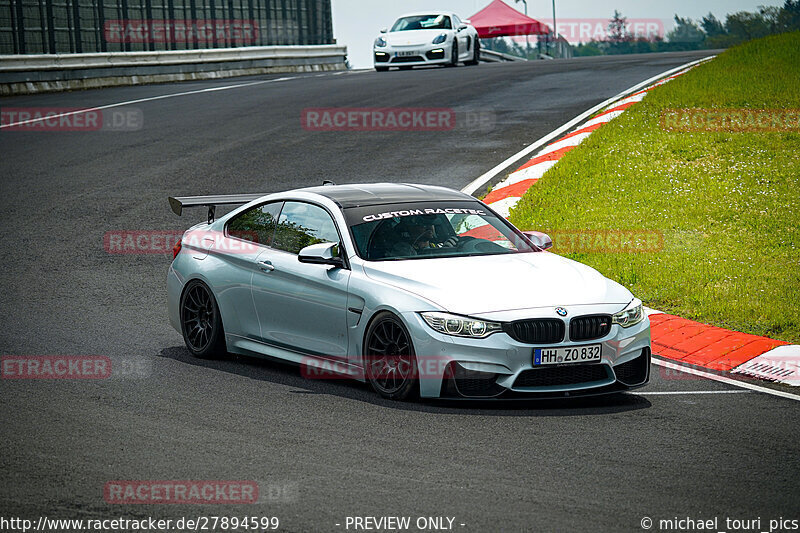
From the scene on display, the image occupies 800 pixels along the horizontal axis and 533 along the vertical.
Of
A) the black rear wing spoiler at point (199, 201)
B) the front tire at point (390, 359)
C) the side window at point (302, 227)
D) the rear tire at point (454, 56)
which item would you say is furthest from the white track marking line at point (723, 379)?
the rear tire at point (454, 56)

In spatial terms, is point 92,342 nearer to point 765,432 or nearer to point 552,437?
point 552,437

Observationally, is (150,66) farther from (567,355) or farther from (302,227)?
(567,355)

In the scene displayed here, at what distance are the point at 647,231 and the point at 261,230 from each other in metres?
4.94

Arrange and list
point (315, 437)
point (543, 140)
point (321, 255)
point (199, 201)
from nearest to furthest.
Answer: point (315, 437)
point (321, 255)
point (199, 201)
point (543, 140)

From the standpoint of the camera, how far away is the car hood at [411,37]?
3206 centimetres

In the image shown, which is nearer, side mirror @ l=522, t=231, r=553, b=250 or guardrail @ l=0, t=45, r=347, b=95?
side mirror @ l=522, t=231, r=553, b=250

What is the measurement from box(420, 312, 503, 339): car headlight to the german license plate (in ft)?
1.01

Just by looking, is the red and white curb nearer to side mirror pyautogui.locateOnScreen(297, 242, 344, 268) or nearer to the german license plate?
the german license plate

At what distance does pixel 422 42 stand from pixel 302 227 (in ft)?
79.6

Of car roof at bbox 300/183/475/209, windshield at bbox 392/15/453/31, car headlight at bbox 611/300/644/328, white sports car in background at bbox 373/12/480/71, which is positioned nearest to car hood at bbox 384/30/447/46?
white sports car in background at bbox 373/12/480/71

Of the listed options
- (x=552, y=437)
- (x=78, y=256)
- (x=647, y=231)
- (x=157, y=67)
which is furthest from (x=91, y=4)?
(x=552, y=437)

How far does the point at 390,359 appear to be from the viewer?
7.39 meters

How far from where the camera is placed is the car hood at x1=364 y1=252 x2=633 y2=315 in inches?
282

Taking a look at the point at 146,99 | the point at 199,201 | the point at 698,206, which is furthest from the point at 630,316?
the point at 146,99
